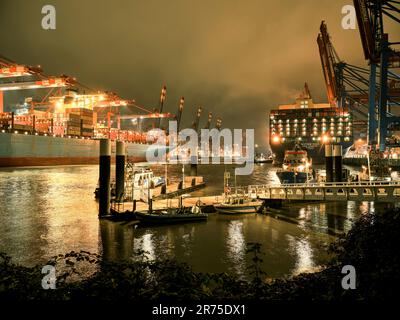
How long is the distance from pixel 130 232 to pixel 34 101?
102 m

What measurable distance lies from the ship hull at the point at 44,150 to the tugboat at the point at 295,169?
2881cm

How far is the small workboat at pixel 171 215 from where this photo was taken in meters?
22.5

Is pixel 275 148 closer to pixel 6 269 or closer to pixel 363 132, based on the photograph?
pixel 363 132

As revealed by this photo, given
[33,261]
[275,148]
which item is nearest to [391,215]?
[33,261]

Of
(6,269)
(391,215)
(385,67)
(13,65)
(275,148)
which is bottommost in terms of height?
(6,269)

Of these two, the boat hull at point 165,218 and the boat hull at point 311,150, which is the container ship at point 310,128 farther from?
the boat hull at point 165,218

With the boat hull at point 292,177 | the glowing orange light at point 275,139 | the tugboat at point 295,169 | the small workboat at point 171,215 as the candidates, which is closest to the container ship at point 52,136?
the tugboat at point 295,169

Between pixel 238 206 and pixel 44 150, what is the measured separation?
65.4m

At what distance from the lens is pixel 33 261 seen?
1511 cm

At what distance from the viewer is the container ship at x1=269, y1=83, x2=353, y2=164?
115875 mm

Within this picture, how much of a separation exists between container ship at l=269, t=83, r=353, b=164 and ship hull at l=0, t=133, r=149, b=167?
6755 cm

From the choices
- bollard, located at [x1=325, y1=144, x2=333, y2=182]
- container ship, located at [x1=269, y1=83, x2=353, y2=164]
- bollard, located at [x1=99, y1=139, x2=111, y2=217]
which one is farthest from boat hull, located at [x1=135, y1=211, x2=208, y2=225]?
container ship, located at [x1=269, y1=83, x2=353, y2=164]

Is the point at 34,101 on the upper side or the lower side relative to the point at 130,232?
upper

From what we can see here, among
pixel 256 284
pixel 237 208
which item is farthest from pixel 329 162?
pixel 256 284
